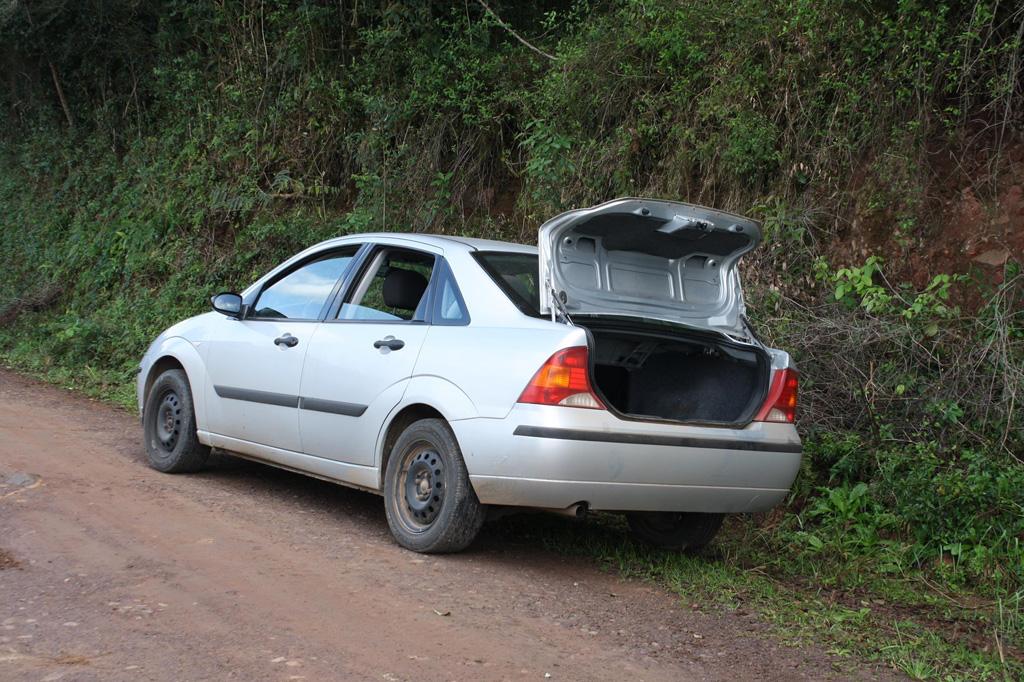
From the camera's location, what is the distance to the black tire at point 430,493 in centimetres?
554

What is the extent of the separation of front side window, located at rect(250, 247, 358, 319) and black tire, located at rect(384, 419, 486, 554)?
1.30 meters

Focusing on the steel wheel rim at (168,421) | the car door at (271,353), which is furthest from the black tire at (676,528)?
the steel wheel rim at (168,421)

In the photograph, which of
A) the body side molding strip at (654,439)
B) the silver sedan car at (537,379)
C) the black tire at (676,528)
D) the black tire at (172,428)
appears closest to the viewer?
the body side molding strip at (654,439)

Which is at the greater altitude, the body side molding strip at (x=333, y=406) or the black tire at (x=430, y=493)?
the body side molding strip at (x=333, y=406)

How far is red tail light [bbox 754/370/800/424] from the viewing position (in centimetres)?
583

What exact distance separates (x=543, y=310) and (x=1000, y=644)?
2.63 meters

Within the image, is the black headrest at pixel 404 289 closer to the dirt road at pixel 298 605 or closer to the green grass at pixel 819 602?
the dirt road at pixel 298 605

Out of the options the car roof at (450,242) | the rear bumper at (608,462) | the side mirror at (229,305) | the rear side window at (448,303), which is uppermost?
the car roof at (450,242)

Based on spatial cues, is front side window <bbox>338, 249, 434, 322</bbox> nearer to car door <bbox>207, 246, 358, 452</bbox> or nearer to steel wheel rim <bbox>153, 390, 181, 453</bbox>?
car door <bbox>207, 246, 358, 452</bbox>

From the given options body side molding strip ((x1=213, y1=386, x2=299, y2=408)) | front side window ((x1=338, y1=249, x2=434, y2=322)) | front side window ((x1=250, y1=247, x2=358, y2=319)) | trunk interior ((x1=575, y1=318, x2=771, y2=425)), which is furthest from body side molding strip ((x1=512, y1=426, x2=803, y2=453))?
front side window ((x1=250, y1=247, x2=358, y2=319))

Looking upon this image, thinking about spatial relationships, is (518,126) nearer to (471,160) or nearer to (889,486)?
(471,160)

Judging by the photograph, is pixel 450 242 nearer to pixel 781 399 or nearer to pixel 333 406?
pixel 333 406

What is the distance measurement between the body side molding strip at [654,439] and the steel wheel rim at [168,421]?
129 inches

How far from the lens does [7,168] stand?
68.5ft
